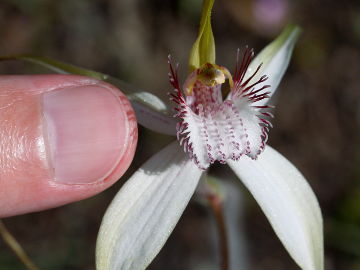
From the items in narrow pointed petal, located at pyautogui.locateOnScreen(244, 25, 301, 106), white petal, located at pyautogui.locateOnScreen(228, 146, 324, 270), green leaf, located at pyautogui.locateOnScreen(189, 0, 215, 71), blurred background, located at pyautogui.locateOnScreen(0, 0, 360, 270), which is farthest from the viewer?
blurred background, located at pyautogui.locateOnScreen(0, 0, 360, 270)

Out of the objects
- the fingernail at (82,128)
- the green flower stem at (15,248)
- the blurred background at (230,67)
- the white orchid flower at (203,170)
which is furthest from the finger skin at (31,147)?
the blurred background at (230,67)

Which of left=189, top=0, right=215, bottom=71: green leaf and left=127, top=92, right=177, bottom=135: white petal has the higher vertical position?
left=189, top=0, right=215, bottom=71: green leaf

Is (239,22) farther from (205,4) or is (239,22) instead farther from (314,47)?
(205,4)

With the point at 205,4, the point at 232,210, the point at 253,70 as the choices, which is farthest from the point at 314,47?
the point at 205,4

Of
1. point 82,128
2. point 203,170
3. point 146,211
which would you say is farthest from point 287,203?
point 82,128

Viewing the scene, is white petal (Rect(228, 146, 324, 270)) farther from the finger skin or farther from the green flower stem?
the green flower stem

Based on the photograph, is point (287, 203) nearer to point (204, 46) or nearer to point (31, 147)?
point (204, 46)

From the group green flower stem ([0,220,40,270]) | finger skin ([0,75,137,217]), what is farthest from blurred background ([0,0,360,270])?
finger skin ([0,75,137,217])
